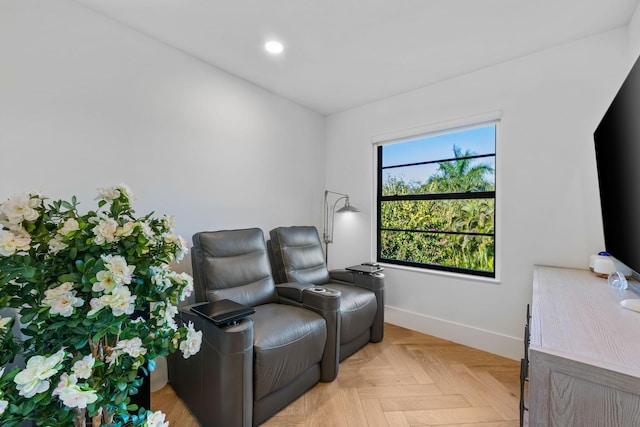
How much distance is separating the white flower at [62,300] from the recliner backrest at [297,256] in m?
1.81

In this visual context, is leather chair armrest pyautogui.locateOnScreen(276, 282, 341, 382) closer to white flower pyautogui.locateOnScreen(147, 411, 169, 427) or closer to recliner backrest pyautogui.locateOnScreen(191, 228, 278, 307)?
recliner backrest pyautogui.locateOnScreen(191, 228, 278, 307)

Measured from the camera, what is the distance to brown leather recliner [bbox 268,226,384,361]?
224cm

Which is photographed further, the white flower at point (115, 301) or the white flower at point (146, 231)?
the white flower at point (146, 231)

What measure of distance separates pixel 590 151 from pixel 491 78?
0.97m

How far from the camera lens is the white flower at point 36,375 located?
0.67 metres

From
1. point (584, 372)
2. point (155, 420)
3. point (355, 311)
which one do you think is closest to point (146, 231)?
point (155, 420)

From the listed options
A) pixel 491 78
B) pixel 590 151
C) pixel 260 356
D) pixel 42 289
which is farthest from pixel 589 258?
pixel 42 289

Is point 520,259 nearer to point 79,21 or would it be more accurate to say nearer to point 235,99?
point 235,99

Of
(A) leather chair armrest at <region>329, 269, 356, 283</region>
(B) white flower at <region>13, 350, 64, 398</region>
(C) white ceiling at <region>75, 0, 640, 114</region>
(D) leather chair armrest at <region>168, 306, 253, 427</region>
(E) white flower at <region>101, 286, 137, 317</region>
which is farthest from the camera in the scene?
(A) leather chair armrest at <region>329, 269, 356, 283</region>

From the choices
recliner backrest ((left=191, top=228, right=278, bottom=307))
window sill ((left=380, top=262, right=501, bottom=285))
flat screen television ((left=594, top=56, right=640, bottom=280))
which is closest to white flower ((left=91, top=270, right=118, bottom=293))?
recliner backrest ((left=191, top=228, right=278, bottom=307))

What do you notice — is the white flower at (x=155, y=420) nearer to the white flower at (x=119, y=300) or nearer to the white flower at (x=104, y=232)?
the white flower at (x=119, y=300)

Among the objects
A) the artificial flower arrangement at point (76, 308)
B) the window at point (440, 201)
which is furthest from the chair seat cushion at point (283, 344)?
the window at point (440, 201)

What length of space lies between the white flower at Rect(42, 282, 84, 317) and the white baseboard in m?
2.78

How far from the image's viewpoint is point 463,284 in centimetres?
256
